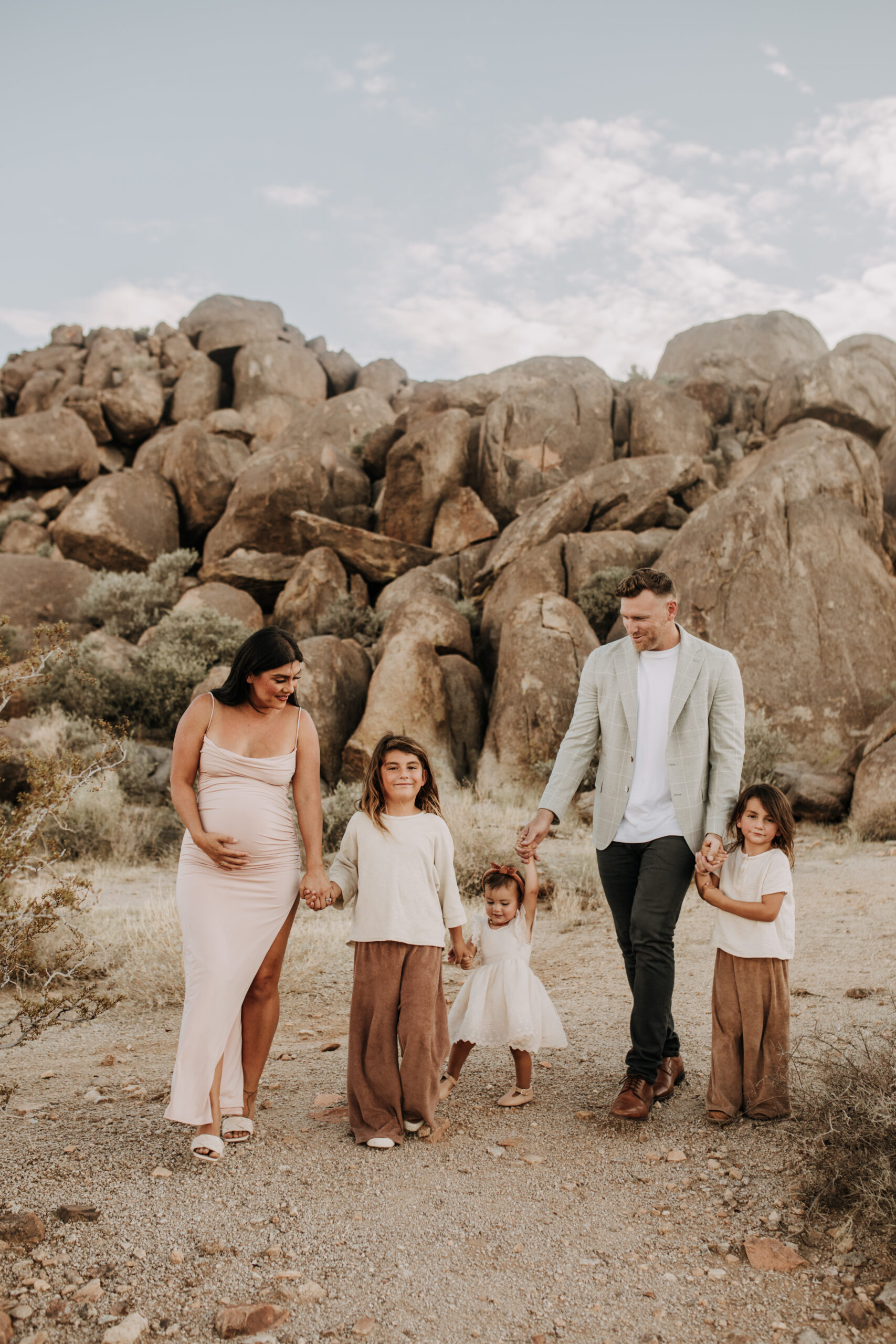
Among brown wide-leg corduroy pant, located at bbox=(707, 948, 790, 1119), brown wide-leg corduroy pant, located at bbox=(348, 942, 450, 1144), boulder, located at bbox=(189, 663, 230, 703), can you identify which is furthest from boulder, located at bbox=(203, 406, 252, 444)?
brown wide-leg corduroy pant, located at bbox=(707, 948, 790, 1119)

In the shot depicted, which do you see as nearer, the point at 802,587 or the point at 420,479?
the point at 802,587

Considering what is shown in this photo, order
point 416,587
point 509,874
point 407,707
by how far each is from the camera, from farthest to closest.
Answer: point 416,587
point 407,707
point 509,874

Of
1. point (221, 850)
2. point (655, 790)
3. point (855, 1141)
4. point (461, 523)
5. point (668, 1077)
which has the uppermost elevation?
point (461, 523)

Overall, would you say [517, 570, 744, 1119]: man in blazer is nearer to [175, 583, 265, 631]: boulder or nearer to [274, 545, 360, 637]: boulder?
[274, 545, 360, 637]: boulder

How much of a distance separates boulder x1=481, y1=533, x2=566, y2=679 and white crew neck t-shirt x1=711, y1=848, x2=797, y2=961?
1233 centimetres

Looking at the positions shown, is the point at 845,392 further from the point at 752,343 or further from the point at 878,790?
the point at 878,790

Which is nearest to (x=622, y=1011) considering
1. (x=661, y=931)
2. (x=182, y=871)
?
(x=661, y=931)

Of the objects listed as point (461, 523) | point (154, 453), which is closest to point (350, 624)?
point (461, 523)

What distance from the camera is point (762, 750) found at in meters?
12.4

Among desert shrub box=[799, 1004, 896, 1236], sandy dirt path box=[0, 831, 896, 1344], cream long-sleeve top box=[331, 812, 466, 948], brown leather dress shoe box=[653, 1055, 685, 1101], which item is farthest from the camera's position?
brown leather dress shoe box=[653, 1055, 685, 1101]

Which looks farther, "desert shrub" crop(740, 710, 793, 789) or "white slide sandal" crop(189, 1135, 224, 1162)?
"desert shrub" crop(740, 710, 793, 789)

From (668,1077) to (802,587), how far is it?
11623mm

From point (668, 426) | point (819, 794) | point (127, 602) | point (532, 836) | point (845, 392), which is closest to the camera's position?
point (532, 836)

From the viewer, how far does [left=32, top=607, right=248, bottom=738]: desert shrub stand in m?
15.7
